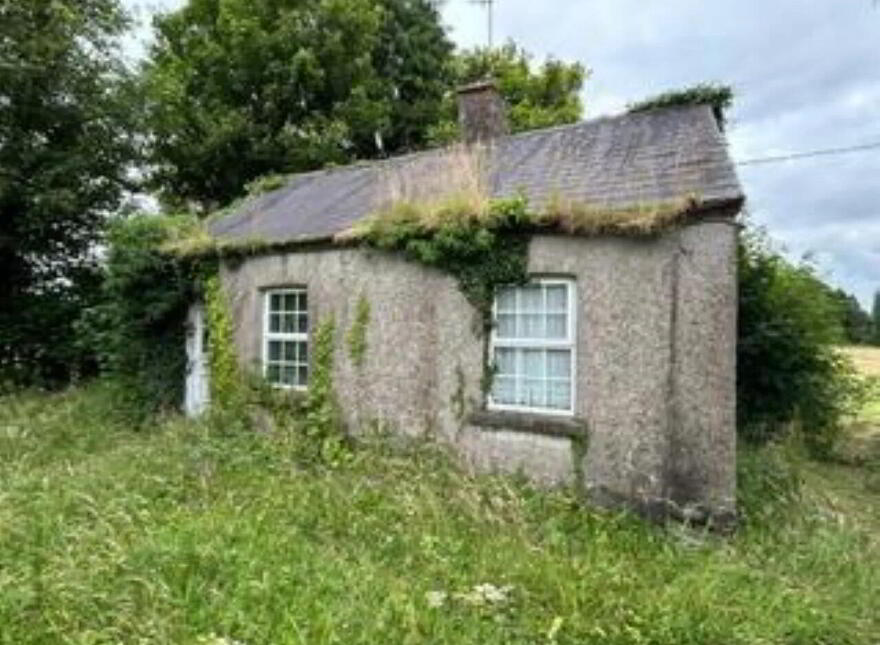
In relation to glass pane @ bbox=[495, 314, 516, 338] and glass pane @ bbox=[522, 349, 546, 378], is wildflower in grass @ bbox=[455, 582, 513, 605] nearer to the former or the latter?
glass pane @ bbox=[522, 349, 546, 378]

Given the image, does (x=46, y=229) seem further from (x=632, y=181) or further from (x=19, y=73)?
(x=632, y=181)

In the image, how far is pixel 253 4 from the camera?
31703 mm

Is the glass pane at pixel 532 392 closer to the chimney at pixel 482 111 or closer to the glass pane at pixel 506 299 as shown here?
the glass pane at pixel 506 299

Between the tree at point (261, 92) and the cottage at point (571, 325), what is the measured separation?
15.6m

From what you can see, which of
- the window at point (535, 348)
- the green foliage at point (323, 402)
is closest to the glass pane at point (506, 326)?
the window at point (535, 348)

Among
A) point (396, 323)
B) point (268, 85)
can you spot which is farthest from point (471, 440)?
point (268, 85)

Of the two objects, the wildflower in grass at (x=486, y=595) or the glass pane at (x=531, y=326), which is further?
the glass pane at (x=531, y=326)

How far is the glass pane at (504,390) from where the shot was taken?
39.4 ft

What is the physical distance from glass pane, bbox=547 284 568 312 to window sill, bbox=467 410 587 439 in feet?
3.96

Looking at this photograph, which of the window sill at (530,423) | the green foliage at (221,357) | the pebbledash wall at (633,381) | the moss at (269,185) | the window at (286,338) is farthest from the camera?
the moss at (269,185)

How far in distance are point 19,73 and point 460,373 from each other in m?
15.9

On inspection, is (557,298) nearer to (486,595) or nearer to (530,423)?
(530,423)

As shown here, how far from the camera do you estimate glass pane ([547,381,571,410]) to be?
37.7 feet

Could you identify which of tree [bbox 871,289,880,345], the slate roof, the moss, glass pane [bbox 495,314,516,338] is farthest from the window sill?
tree [bbox 871,289,880,345]
